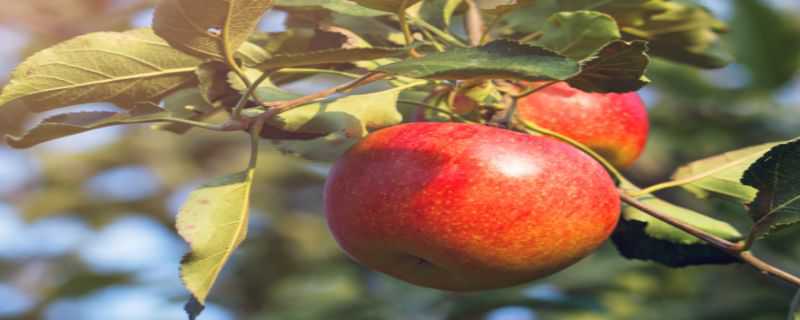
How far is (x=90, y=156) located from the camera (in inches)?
156

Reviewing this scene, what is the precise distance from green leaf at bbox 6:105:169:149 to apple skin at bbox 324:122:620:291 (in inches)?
9.3

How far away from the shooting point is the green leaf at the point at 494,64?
3.02ft

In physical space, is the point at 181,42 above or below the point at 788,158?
above

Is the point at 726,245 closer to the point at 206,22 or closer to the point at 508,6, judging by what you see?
the point at 508,6

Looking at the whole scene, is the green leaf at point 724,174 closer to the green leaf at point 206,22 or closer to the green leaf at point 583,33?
the green leaf at point 583,33

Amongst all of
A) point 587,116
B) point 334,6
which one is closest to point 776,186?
point 587,116

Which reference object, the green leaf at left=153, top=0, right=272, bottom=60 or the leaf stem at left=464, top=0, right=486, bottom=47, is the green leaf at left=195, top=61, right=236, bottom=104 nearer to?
the green leaf at left=153, top=0, right=272, bottom=60

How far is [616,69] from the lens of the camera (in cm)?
105

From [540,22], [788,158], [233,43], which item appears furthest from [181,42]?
[788,158]

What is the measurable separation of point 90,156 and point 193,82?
2.93 m

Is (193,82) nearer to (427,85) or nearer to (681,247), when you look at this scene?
(427,85)

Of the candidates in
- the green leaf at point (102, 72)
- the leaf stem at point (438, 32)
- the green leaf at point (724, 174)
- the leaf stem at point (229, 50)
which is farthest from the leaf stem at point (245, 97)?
the green leaf at point (724, 174)

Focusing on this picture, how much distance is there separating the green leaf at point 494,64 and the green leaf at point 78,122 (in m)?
0.26

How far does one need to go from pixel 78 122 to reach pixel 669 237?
71cm
